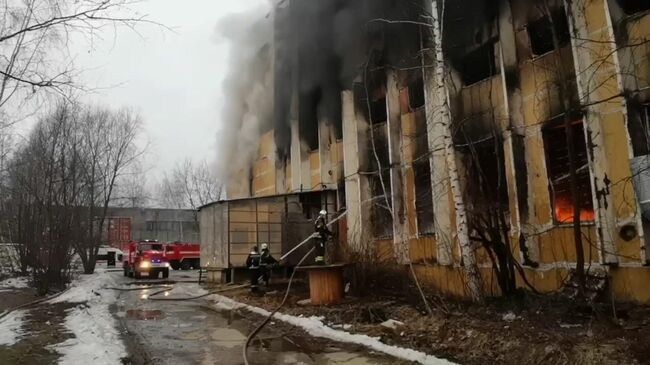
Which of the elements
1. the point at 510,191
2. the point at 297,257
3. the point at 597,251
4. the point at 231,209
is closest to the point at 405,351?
the point at 597,251

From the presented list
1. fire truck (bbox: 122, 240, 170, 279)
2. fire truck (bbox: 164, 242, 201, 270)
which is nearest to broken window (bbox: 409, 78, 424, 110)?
fire truck (bbox: 122, 240, 170, 279)

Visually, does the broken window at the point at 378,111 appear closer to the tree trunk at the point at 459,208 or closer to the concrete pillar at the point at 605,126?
the tree trunk at the point at 459,208

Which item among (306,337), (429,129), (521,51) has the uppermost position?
(521,51)

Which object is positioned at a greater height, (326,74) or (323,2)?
(323,2)

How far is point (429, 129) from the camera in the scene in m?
12.3

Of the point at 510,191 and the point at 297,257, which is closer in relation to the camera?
the point at 510,191

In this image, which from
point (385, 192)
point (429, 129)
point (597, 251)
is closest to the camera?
point (597, 251)

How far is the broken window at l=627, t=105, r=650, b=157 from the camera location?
800cm

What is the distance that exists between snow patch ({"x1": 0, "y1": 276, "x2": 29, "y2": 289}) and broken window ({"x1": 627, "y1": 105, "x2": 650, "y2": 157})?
20939 mm

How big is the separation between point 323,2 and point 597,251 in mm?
11888

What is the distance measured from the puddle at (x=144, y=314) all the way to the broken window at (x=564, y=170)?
8701 mm

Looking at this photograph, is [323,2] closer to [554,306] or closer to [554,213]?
[554,213]

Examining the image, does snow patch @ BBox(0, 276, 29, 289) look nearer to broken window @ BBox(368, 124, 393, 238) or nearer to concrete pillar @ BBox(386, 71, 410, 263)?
broken window @ BBox(368, 124, 393, 238)

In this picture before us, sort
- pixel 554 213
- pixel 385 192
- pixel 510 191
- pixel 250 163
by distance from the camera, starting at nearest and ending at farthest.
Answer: pixel 554 213 → pixel 510 191 → pixel 385 192 → pixel 250 163
